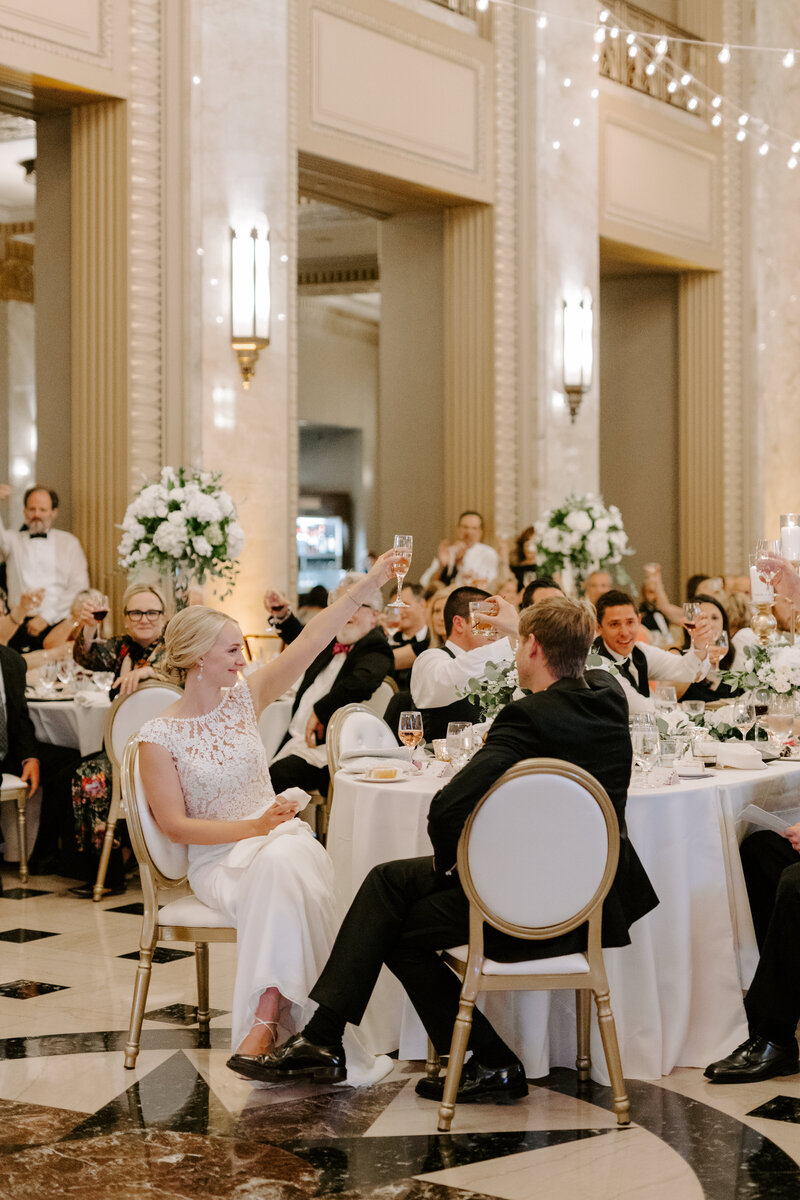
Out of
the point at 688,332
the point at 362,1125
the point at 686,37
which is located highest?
the point at 686,37

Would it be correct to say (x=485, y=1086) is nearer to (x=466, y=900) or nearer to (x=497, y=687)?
(x=466, y=900)

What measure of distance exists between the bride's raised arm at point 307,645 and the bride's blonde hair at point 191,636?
0.18m

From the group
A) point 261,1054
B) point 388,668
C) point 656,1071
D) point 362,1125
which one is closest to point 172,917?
point 261,1054

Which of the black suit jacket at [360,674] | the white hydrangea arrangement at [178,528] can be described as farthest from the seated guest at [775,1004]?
the white hydrangea arrangement at [178,528]

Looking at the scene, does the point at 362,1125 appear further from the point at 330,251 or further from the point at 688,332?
the point at 330,251

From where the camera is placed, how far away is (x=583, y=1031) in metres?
3.88

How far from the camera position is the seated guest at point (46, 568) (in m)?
7.99

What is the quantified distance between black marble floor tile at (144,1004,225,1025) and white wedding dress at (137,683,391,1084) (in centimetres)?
66

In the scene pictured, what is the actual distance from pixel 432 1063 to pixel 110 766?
2999 mm

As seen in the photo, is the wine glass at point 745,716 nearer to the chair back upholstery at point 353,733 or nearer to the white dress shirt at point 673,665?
the white dress shirt at point 673,665

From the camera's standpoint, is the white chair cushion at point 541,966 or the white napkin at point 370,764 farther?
the white napkin at point 370,764

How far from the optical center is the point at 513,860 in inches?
134

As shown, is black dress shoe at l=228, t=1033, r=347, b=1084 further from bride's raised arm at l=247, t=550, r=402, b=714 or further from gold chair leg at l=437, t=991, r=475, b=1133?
bride's raised arm at l=247, t=550, r=402, b=714

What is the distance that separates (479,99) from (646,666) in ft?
19.8
